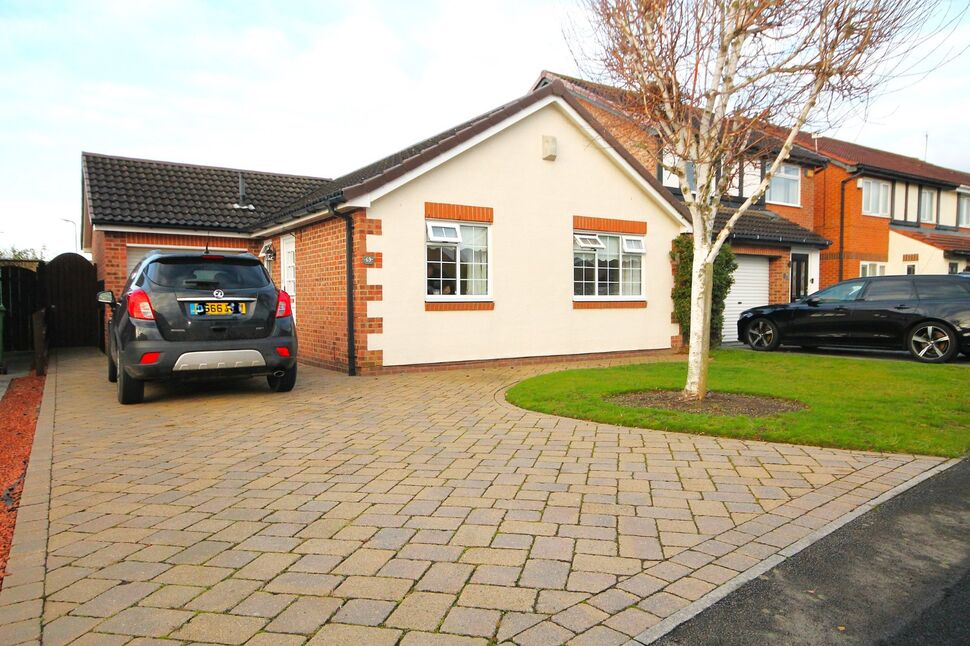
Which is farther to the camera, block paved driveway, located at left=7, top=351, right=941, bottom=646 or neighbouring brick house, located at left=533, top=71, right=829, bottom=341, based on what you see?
neighbouring brick house, located at left=533, top=71, right=829, bottom=341

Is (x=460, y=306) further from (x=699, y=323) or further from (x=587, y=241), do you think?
(x=699, y=323)

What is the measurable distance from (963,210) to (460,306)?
93.5 ft

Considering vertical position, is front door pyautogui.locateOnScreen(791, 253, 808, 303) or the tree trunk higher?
front door pyautogui.locateOnScreen(791, 253, 808, 303)

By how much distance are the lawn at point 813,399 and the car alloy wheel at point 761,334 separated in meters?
2.27

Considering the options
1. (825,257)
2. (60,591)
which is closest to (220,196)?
(60,591)

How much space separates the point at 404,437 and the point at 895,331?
1066 cm

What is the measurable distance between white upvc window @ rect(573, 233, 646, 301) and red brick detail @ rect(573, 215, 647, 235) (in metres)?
0.15

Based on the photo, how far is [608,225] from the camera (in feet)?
42.7

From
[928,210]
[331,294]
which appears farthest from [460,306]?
[928,210]

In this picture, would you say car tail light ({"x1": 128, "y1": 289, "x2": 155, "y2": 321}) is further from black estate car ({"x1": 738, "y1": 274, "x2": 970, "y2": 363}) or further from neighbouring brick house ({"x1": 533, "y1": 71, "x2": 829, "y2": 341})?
black estate car ({"x1": 738, "y1": 274, "x2": 970, "y2": 363})

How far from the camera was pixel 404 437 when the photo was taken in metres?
5.86

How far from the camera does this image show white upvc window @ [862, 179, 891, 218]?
23000 millimetres

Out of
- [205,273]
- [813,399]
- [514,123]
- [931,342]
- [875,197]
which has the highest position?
[875,197]

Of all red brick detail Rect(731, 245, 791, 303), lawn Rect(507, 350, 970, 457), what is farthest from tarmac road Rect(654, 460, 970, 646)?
red brick detail Rect(731, 245, 791, 303)
